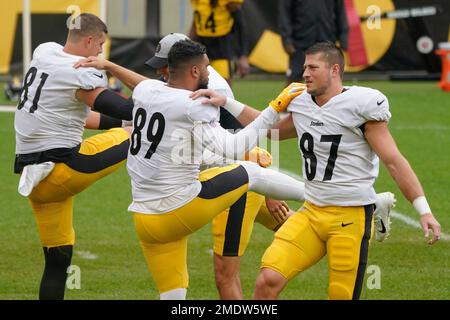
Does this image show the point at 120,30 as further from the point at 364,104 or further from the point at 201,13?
the point at 364,104

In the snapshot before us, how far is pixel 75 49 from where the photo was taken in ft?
24.2

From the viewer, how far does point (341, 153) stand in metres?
6.52

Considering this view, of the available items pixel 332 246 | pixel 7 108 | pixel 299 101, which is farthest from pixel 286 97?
pixel 7 108

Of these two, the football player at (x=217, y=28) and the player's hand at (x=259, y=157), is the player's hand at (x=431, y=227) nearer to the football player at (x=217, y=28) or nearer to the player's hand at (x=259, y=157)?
the player's hand at (x=259, y=157)

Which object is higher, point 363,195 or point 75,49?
point 75,49

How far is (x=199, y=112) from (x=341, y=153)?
88cm

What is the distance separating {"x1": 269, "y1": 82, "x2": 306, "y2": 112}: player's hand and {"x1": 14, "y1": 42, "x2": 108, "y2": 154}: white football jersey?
123 cm

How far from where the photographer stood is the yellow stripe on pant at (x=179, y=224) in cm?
646

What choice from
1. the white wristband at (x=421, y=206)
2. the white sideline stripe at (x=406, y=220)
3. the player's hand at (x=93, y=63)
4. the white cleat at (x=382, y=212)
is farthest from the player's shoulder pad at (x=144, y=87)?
the white sideline stripe at (x=406, y=220)

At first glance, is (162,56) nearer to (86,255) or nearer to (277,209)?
(277,209)

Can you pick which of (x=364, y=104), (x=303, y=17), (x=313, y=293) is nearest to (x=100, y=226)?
(x=313, y=293)

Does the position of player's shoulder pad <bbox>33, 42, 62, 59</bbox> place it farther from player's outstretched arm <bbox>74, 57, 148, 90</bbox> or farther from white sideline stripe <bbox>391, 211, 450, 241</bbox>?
white sideline stripe <bbox>391, 211, 450, 241</bbox>

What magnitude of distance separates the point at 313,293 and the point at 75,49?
8.13 ft

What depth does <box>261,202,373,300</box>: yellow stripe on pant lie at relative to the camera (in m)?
6.41
